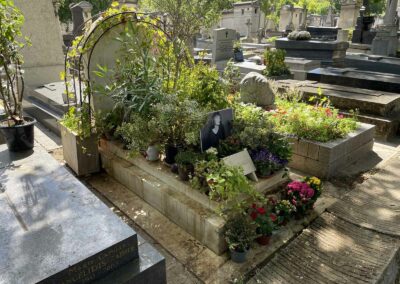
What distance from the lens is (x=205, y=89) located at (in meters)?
4.77

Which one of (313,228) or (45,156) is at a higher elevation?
(45,156)

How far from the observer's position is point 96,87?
4754 millimetres

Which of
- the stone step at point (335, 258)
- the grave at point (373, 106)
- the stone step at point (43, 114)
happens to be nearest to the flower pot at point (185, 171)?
the stone step at point (335, 258)

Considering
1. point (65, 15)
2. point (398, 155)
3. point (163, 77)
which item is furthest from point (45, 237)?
point (65, 15)

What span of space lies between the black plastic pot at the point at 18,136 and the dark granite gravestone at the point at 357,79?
7.22m

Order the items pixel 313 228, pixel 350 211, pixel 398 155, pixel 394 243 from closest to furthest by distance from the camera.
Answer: pixel 394 243, pixel 313 228, pixel 350 211, pixel 398 155

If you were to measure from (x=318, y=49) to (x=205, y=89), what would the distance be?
10.9 metres

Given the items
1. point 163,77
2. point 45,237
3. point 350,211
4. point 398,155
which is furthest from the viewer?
point 398,155

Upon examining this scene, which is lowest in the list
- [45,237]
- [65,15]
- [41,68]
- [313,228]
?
[313,228]

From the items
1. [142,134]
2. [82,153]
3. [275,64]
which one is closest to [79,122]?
[82,153]

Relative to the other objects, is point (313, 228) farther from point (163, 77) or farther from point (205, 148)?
point (163, 77)

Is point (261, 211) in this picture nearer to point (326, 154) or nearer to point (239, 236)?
point (239, 236)

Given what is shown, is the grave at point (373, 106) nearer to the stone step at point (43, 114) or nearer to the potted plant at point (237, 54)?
the stone step at point (43, 114)

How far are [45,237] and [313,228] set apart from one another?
278 cm
